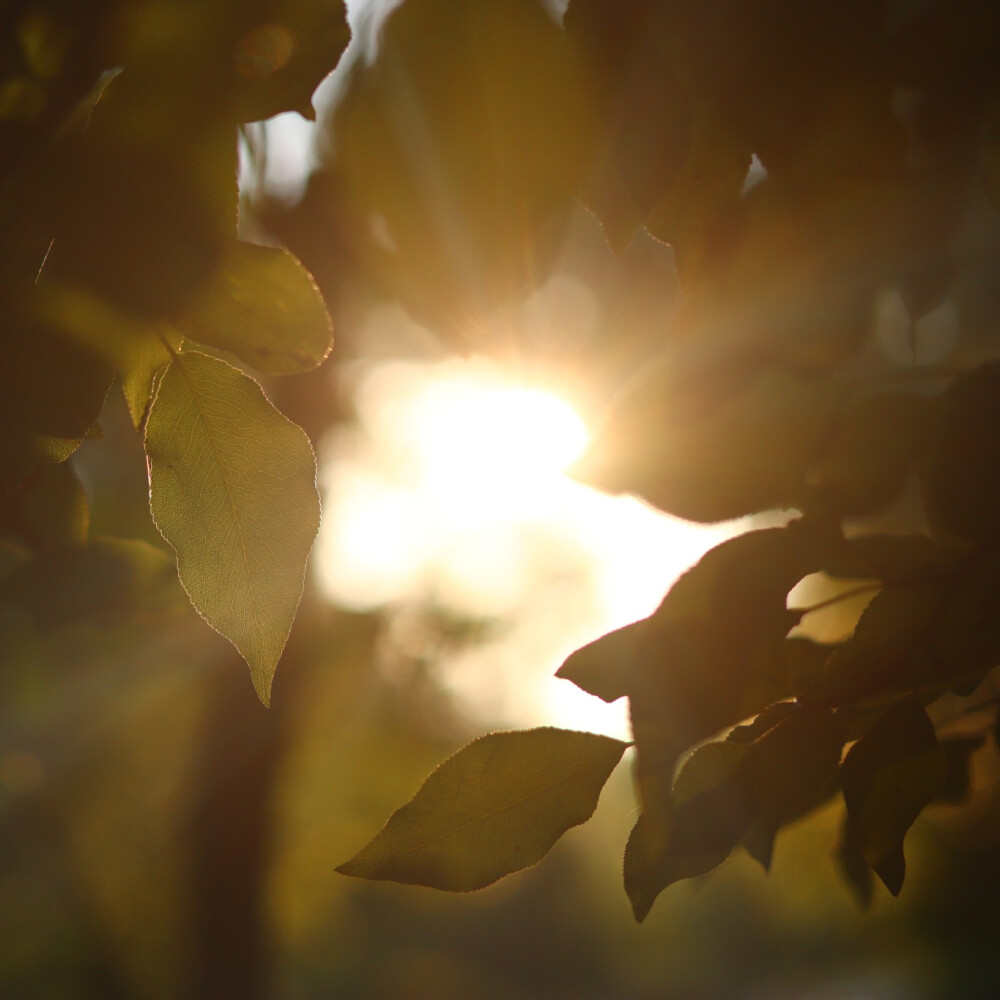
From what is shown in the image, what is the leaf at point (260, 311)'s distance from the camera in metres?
0.31

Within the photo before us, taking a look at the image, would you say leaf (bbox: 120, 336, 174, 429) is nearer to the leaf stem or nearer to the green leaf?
the green leaf

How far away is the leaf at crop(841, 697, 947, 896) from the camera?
1.03 feet

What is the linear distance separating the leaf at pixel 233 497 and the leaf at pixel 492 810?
0.09m

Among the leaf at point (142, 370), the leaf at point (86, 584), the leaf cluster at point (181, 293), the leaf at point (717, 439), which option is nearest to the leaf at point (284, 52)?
the leaf cluster at point (181, 293)

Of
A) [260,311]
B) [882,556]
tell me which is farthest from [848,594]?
[260,311]

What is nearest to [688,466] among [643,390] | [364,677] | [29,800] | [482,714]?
[643,390]

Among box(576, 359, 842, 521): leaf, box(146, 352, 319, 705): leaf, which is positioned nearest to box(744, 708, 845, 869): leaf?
box(576, 359, 842, 521): leaf

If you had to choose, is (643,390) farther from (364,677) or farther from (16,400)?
(364,677)

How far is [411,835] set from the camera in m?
0.31

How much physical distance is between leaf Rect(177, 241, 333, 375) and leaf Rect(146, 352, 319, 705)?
1 centimetres

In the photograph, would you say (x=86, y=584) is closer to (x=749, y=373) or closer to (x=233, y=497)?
(x=233, y=497)

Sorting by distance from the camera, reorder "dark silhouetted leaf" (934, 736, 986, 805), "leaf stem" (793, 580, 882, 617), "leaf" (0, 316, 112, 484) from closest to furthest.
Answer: "leaf" (0, 316, 112, 484) → "leaf stem" (793, 580, 882, 617) → "dark silhouetted leaf" (934, 736, 986, 805)

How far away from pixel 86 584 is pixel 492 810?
337mm

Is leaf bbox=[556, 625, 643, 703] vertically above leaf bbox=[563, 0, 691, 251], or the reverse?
leaf bbox=[563, 0, 691, 251]
